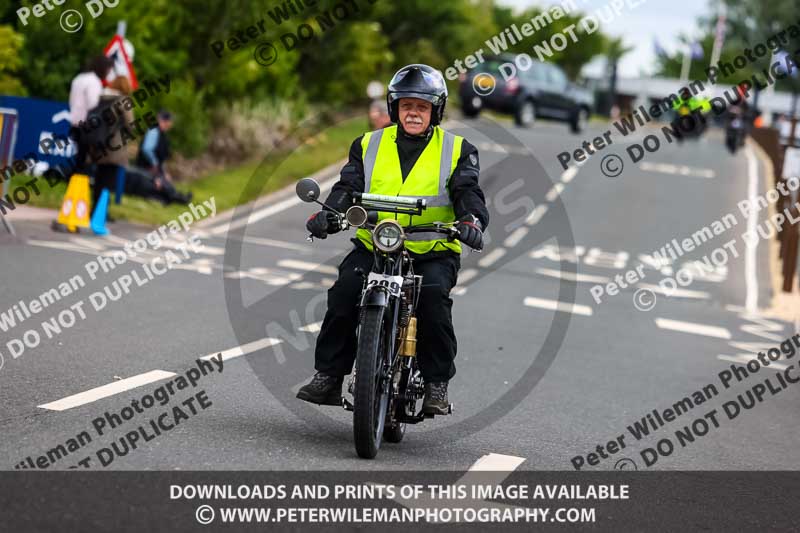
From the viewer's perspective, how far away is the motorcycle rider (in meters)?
6.33

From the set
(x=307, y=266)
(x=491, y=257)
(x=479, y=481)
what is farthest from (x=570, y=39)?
(x=479, y=481)

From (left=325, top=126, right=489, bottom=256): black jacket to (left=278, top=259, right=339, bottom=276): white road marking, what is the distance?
770cm

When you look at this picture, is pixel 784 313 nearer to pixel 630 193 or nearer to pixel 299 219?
pixel 299 219

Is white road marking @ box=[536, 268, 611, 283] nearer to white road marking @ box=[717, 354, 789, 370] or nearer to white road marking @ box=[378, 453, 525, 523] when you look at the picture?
white road marking @ box=[717, 354, 789, 370]

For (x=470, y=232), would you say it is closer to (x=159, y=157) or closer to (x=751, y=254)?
(x=159, y=157)

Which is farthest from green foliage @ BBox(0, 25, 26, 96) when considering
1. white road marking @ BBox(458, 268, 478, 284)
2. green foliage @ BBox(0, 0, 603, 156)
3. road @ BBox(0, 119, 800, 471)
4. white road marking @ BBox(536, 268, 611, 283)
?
white road marking @ BBox(536, 268, 611, 283)

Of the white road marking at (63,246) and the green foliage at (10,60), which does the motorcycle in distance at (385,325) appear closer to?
the white road marking at (63,246)

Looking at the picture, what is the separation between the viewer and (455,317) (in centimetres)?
1222

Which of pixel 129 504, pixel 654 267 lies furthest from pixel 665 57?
pixel 129 504

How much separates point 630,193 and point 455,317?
15433 mm

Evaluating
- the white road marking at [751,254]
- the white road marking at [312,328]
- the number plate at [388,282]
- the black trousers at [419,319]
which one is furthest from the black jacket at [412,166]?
the white road marking at [751,254]

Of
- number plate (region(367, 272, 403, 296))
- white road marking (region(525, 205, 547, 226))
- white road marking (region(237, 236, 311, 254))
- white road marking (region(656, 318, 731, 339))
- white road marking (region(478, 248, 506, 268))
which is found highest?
Answer: number plate (region(367, 272, 403, 296))

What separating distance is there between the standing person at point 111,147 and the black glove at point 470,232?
30.0ft

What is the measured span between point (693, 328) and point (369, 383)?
27.4 ft
